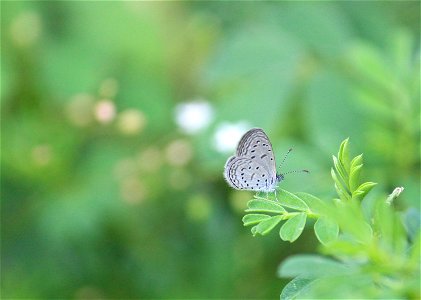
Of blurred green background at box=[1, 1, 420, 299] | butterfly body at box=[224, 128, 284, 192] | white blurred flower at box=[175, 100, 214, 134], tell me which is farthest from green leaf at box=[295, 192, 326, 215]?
white blurred flower at box=[175, 100, 214, 134]

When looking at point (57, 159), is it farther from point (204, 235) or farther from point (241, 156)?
point (241, 156)

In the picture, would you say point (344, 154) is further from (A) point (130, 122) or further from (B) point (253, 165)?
(A) point (130, 122)

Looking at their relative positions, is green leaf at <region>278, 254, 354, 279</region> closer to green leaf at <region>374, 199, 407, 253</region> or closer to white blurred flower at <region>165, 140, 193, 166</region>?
green leaf at <region>374, 199, 407, 253</region>

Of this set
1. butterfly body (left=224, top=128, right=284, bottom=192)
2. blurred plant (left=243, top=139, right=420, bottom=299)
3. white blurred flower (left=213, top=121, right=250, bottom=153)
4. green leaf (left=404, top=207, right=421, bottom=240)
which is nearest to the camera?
blurred plant (left=243, top=139, right=420, bottom=299)

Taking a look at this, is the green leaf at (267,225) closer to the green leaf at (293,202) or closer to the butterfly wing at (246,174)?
the green leaf at (293,202)

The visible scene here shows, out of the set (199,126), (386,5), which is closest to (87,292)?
(199,126)

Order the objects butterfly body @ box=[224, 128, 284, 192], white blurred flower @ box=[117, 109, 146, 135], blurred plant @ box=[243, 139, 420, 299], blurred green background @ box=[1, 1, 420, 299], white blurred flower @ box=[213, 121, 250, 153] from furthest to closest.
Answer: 1. white blurred flower @ box=[117, 109, 146, 135]
2. blurred green background @ box=[1, 1, 420, 299]
3. white blurred flower @ box=[213, 121, 250, 153]
4. butterfly body @ box=[224, 128, 284, 192]
5. blurred plant @ box=[243, 139, 420, 299]

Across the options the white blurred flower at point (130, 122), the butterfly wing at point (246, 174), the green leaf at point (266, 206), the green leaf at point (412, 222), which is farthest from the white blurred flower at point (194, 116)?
the green leaf at point (266, 206)
